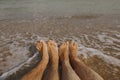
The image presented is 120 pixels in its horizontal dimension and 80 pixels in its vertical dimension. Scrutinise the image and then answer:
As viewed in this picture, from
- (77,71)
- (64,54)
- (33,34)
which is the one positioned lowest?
(77,71)

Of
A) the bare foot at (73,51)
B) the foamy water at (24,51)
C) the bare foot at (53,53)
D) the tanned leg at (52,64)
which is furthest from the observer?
the foamy water at (24,51)

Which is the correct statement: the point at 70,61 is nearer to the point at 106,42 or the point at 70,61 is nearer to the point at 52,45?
the point at 52,45

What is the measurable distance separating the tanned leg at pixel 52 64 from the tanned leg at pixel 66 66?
3.8 inches

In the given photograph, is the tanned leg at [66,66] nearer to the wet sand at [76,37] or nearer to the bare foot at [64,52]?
the bare foot at [64,52]

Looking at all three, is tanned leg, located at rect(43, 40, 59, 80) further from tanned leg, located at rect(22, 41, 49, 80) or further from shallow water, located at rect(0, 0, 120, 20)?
shallow water, located at rect(0, 0, 120, 20)

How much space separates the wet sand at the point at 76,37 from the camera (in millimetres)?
4165

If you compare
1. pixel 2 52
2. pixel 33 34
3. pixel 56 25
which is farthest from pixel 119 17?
pixel 2 52

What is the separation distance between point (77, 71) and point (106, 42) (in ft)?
7.69

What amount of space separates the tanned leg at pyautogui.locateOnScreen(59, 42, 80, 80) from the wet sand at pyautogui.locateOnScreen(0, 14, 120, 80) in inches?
23.5

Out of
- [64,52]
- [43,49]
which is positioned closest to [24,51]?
[43,49]

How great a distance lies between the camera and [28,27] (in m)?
7.58

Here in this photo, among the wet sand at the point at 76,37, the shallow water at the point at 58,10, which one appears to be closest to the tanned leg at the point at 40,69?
the wet sand at the point at 76,37

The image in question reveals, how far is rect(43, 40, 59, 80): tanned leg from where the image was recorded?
10.2 ft

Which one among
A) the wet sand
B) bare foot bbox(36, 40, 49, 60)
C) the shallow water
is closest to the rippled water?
the wet sand
